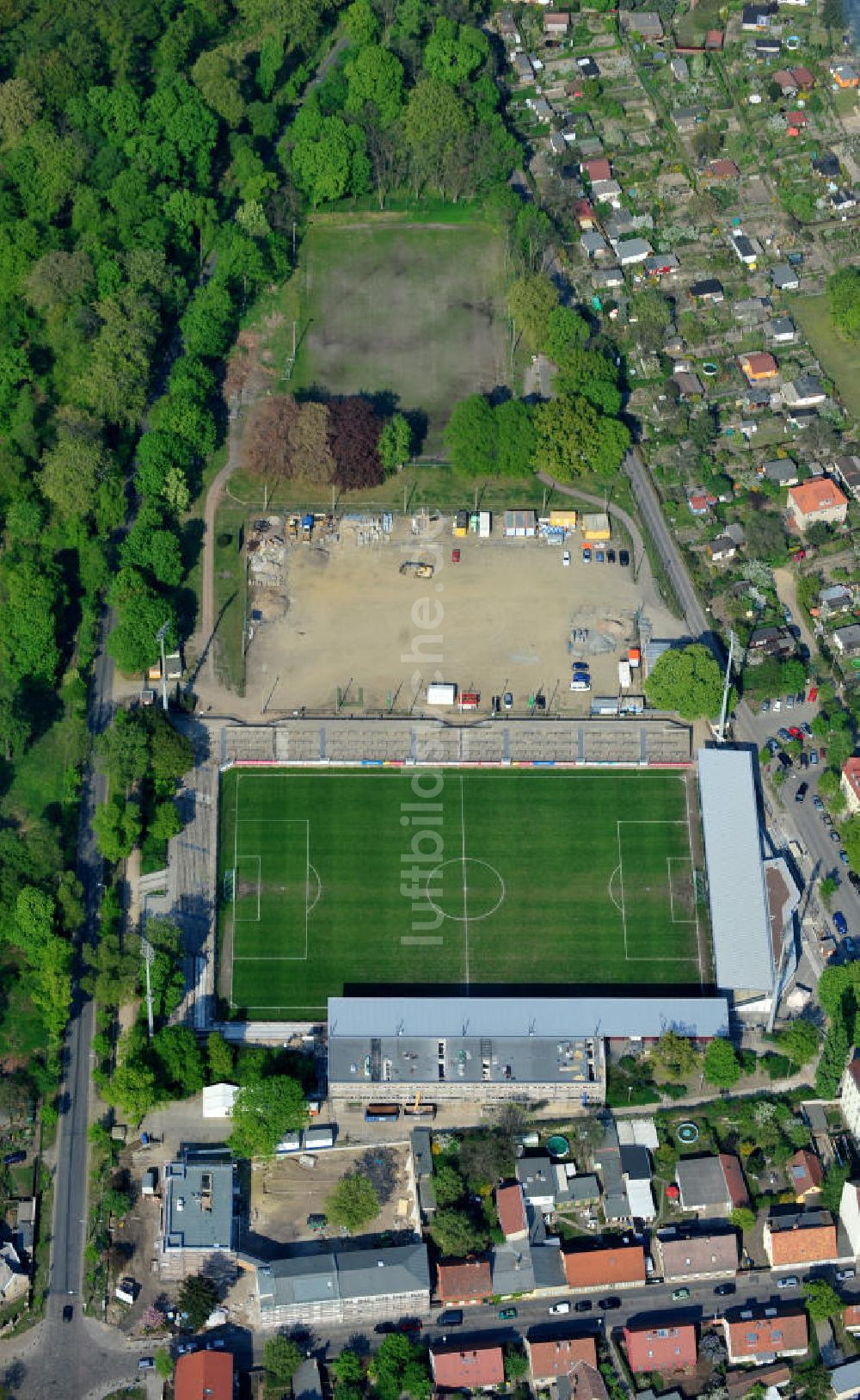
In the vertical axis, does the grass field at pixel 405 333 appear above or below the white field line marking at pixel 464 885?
above

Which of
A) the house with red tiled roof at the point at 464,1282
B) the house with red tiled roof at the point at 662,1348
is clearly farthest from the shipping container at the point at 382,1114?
the house with red tiled roof at the point at 662,1348

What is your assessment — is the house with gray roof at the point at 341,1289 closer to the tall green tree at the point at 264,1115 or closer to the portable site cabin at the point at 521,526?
the tall green tree at the point at 264,1115

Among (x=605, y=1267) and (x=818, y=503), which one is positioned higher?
(x=818, y=503)

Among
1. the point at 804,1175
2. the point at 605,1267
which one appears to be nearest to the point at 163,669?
the point at 605,1267

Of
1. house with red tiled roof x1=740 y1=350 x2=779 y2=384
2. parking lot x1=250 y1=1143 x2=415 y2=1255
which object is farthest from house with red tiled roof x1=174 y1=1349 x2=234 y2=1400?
house with red tiled roof x1=740 y1=350 x2=779 y2=384

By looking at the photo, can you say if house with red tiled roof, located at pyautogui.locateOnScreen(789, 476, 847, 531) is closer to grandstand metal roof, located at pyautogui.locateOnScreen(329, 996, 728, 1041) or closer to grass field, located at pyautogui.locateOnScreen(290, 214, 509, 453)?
grass field, located at pyautogui.locateOnScreen(290, 214, 509, 453)

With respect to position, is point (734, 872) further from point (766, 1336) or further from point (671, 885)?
point (766, 1336)
